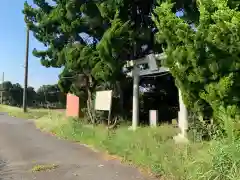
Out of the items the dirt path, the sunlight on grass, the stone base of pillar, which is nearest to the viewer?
the sunlight on grass

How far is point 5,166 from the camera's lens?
37.4 ft

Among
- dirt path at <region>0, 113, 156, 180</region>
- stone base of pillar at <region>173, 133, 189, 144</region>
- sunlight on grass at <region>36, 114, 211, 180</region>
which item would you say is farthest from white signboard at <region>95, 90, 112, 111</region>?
stone base of pillar at <region>173, 133, 189, 144</region>

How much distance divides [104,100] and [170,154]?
8.63 metres

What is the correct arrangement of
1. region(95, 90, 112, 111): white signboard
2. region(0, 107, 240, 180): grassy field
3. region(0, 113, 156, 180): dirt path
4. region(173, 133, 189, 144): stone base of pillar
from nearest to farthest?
region(0, 107, 240, 180): grassy field < region(0, 113, 156, 180): dirt path < region(173, 133, 189, 144): stone base of pillar < region(95, 90, 112, 111): white signboard

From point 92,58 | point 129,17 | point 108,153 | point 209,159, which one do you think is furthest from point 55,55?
point 209,159

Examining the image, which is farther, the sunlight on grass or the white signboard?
the white signboard

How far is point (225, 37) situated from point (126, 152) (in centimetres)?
436

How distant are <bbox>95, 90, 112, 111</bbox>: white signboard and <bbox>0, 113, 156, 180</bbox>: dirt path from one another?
96.5 inches

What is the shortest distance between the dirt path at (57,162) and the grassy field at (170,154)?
432mm

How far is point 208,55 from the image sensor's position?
9.67 meters

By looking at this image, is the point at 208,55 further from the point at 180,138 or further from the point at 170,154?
the point at 180,138

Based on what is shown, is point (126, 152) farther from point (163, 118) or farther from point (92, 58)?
point (163, 118)

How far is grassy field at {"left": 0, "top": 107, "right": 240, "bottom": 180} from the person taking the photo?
291 inches

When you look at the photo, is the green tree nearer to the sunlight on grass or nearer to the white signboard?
the sunlight on grass
